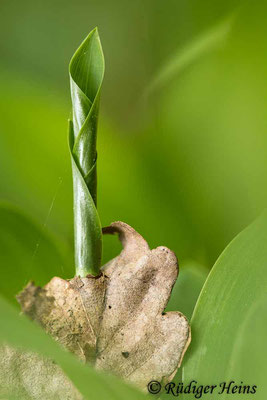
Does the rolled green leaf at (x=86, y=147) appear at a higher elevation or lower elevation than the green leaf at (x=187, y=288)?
higher

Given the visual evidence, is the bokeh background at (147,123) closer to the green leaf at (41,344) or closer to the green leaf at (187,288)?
the green leaf at (187,288)

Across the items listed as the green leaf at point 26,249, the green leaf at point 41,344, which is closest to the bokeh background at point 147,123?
the green leaf at point 26,249

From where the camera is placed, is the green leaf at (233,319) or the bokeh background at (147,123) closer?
the green leaf at (233,319)

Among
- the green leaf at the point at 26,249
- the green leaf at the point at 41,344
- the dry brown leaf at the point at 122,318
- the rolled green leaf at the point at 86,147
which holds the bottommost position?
the green leaf at the point at 26,249

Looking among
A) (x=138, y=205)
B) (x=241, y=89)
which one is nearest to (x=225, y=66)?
(x=241, y=89)

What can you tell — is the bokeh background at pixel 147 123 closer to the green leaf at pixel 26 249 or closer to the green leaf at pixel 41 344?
the green leaf at pixel 26 249

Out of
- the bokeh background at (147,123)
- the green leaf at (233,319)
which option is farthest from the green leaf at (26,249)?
the green leaf at (233,319)

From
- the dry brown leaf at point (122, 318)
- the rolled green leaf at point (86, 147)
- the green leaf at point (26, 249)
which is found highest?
the rolled green leaf at point (86, 147)

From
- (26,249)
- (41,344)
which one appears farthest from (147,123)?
(41,344)
